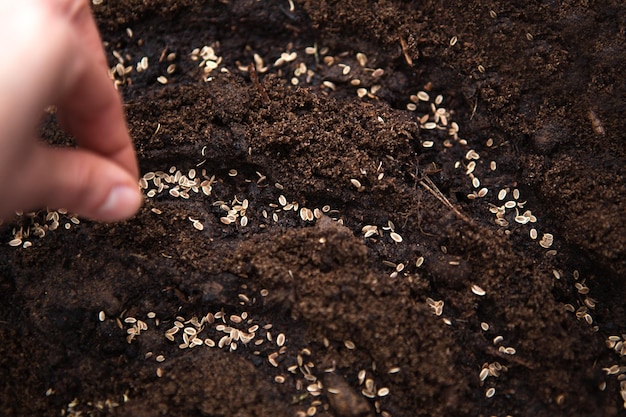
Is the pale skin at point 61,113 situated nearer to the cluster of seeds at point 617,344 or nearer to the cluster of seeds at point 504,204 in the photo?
the cluster of seeds at point 504,204

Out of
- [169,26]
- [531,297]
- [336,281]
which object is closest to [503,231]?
[531,297]

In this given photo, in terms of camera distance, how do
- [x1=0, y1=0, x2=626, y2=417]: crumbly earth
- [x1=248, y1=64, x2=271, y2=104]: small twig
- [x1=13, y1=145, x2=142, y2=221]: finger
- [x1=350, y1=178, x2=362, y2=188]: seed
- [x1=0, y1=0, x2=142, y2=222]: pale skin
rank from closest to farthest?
1. [x1=0, y1=0, x2=142, y2=222]: pale skin
2. [x1=13, y1=145, x2=142, y2=221]: finger
3. [x1=0, y1=0, x2=626, y2=417]: crumbly earth
4. [x1=350, y1=178, x2=362, y2=188]: seed
5. [x1=248, y1=64, x2=271, y2=104]: small twig

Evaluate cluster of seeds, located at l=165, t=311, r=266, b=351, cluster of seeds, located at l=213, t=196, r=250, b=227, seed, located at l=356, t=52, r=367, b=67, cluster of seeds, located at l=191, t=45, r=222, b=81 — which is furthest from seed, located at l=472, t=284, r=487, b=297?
cluster of seeds, located at l=191, t=45, r=222, b=81

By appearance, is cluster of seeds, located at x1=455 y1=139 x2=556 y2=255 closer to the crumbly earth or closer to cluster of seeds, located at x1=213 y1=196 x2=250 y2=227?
the crumbly earth

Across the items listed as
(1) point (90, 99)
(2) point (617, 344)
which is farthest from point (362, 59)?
(2) point (617, 344)

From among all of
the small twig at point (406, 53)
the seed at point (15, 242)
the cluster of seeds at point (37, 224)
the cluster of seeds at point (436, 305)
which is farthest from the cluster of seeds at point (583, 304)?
the seed at point (15, 242)

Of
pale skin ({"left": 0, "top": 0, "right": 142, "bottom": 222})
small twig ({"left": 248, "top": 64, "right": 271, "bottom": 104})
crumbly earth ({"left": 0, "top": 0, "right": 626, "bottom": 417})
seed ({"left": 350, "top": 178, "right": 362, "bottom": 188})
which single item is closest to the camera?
pale skin ({"left": 0, "top": 0, "right": 142, "bottom": 222})

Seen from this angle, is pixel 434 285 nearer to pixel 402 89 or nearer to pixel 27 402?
pixel 402 89
